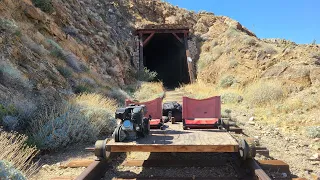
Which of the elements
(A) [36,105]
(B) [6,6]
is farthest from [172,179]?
(B) [6,6]

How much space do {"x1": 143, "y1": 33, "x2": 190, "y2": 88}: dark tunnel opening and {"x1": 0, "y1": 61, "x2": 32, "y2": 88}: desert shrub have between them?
670 inches

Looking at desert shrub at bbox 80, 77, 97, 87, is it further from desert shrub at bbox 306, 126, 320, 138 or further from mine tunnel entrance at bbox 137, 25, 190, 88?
mine tunnel entrance at bbox 137, 25, 190, 88

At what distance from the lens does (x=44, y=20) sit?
1364 cm

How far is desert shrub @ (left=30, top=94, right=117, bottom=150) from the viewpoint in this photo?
6020 mm

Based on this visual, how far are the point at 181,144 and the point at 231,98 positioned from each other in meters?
10.2

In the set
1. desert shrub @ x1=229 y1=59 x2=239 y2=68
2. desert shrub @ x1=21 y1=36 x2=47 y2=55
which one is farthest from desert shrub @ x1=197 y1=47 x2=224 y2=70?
desert shrub @ x1=21 y1=36 x2=47 y2=55

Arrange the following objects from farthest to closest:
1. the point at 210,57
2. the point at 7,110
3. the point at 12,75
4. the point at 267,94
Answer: the point at 210,57 → the point at 267,94 → the point at 12,75 → the point at 7,110

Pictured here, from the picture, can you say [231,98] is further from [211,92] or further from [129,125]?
[129,125]

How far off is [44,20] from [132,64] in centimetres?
872

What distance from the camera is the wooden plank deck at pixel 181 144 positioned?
13.6 ft

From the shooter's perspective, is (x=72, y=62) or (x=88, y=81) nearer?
(x=88, y=81)

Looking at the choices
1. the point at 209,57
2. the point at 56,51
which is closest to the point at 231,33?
the point at 209,57

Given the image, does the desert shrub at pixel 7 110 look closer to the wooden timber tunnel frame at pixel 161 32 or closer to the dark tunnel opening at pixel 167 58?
the wooden timber tunnel frame at pixel 161 32

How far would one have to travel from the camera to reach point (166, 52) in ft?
98.3
